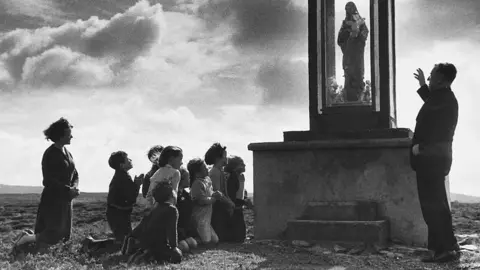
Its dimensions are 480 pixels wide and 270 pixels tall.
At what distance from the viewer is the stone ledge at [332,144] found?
9.11 m

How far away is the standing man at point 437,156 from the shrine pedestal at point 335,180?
1.59 metres

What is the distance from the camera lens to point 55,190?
7.83m

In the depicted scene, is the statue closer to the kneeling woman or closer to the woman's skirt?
the kneeling woman

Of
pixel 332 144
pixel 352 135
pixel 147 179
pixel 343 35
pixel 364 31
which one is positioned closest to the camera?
pixel 147 179

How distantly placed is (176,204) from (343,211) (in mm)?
2457

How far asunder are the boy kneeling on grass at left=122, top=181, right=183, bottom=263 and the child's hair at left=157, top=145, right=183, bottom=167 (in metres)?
0.62

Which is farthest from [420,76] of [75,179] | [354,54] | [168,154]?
[75,179]

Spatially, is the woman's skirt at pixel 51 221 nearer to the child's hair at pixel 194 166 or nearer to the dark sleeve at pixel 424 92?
the child's hair at pixel 194 166

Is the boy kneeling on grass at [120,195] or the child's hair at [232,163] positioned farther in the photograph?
the child's hair at [232,163]

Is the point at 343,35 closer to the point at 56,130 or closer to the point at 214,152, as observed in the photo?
the point at 214,152

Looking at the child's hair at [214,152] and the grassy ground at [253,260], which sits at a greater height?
the child's hair at [214,152]

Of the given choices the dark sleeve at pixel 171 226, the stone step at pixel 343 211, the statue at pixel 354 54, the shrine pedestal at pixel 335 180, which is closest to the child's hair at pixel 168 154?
the dark sleeve at pixel 171 226

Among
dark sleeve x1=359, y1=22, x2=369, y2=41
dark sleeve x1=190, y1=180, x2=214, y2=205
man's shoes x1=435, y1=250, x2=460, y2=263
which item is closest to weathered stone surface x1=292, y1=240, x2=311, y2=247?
dark sleeve x1=190, y1=180, x2=214, y2=205

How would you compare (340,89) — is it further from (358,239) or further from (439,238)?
(439,238)
